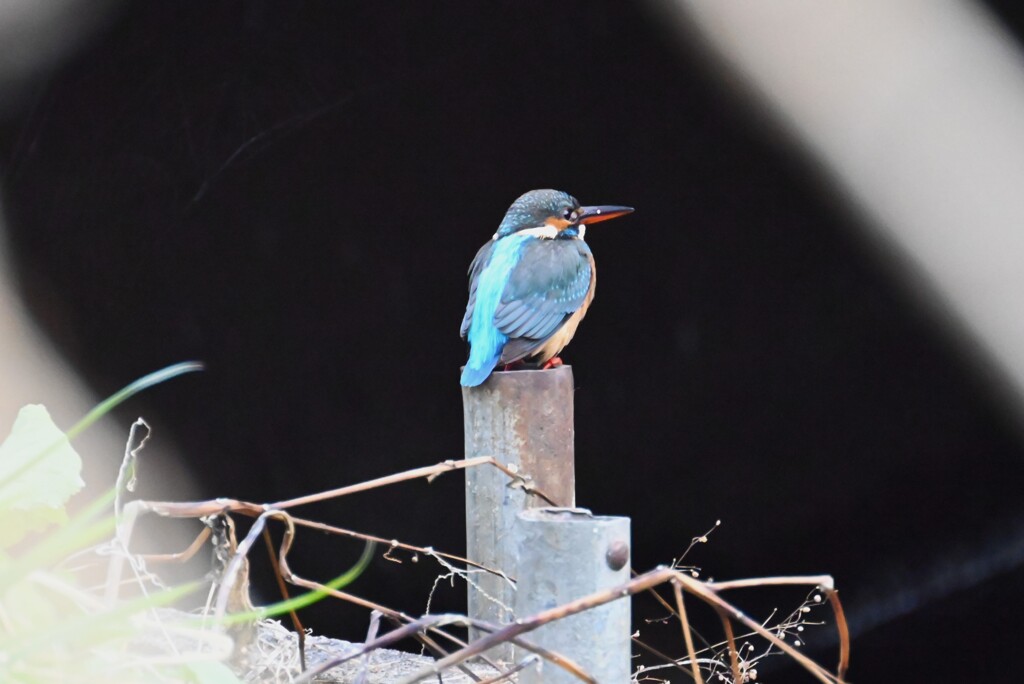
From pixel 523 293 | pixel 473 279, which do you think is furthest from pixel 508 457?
pixel 473 279

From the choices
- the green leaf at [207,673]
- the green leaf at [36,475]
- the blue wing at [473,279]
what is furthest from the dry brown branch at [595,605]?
the blue wing at [473,279]

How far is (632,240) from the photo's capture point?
389 cm

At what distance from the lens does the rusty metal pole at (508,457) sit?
65.3 inches

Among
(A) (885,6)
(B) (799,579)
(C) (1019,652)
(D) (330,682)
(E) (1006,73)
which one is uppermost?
(A) (885,6)

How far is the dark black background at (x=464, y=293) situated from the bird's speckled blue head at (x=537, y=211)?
1.11 m

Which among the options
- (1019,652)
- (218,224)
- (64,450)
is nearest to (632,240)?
(218,224)

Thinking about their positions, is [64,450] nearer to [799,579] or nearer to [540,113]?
[799,579]

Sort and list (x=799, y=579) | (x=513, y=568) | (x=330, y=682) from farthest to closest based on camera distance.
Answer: (x=513, y=568)
(x=330, y=682)
(x=799, y=579)

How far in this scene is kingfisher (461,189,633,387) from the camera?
2.21m

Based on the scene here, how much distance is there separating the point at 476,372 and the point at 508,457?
9.5 inches

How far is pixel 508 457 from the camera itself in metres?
1.66

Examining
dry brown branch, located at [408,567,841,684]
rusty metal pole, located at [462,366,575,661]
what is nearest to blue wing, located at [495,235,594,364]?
rusty metal pole, located at [462,366,575,661]

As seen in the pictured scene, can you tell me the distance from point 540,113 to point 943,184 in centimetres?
125

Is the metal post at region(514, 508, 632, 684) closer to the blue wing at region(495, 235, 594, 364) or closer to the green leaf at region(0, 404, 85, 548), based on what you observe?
the green leaf at region(0, 404, 85, 548)
